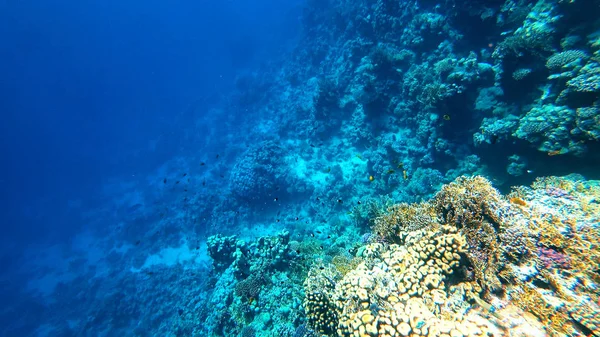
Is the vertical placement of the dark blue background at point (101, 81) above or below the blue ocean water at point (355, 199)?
above

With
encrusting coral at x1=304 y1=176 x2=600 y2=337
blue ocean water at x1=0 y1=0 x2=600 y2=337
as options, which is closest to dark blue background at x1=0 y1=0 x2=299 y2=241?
blue ocean water at x1=0 y1=0 x2=600 y2=337

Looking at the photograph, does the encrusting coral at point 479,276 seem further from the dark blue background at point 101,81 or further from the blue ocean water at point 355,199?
the dark blue background at point 101,81

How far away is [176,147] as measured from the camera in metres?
35.1

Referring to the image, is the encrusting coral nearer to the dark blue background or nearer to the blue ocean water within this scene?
the blue ocean water

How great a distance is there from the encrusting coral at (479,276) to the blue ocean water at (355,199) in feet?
0.09

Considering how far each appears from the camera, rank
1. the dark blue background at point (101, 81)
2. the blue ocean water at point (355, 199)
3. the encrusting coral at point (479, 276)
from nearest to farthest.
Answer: the encrusting coral at point (479, 276)
the blue ocean water at point (355, 199)
the dark blue background at point (101, 81)

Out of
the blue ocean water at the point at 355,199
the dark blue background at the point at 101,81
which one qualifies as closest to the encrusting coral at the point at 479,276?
the blue ocean water at the point at 355,199

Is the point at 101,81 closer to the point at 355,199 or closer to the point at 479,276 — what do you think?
the point at 355,199

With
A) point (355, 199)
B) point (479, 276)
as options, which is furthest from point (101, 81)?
point (479, 276)

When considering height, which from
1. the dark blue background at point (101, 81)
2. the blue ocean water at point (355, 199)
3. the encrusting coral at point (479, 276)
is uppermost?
the dark blue background at point (101, 81)

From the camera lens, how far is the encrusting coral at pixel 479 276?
3305mm

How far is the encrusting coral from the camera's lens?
10.8ft

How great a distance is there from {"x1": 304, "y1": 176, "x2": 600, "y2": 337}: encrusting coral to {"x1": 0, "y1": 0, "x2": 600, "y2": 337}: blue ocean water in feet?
0.09

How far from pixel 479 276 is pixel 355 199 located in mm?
10815
